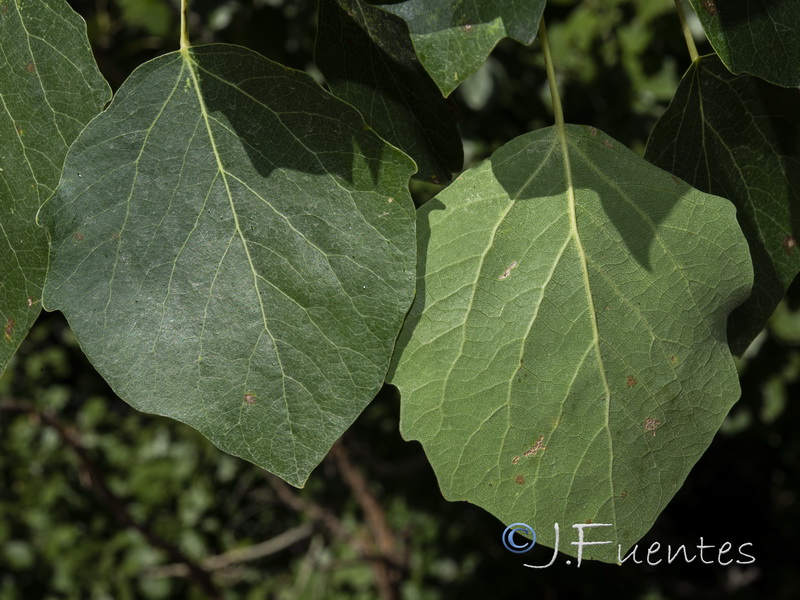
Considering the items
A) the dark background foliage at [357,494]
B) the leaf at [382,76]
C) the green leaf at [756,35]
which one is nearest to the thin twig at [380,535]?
the dark background foliage at [357,494]

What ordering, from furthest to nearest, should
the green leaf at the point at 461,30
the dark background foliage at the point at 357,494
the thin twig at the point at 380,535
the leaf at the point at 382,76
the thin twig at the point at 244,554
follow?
1. the thin twig at the point at 244,554
2. the thin twig at the point at 380,535
3. the dark background foliage at the point at 357,494
4. the leaf at the point at 382,76
5. the green leaf at the point at 461,30

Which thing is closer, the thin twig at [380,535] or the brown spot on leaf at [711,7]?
the brown spot on leaf at [711,7]

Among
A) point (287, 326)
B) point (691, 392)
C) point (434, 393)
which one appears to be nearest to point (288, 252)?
point (287, 326)

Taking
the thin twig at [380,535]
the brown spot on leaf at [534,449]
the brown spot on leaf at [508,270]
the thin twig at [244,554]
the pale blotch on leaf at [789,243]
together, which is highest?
the brown spot on leaf at [508,270]

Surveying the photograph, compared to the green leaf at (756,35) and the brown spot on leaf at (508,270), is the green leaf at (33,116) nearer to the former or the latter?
the brown spot on leaf at (508,270)

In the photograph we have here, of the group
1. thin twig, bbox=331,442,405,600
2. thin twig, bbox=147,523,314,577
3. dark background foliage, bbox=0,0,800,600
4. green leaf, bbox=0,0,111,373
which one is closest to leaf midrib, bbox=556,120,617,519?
green leaf, bbox=0,0,111,373

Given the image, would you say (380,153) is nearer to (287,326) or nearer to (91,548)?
(287,326)
